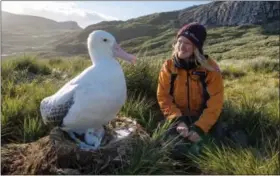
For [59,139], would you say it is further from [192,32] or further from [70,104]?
[192,32]

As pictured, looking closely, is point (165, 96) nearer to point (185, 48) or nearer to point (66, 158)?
point (185, 48)

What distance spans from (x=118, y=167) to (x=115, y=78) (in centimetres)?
57

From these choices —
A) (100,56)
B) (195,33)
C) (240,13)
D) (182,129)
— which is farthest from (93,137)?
(240,13)

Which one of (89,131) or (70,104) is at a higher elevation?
(70,104)

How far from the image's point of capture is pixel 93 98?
9.22 ft

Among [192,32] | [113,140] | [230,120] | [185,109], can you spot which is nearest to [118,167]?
[113,140]

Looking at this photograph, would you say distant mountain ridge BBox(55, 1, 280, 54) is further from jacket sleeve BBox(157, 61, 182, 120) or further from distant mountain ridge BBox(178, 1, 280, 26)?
jacket sleeve BBox(157, 61, 182, 120)

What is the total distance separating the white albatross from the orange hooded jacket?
0.69m

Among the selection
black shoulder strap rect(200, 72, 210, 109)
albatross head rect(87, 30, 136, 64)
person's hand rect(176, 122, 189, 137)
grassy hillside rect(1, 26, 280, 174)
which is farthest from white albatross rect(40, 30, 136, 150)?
black shoulder strap rect(200, 72, 210, 109)

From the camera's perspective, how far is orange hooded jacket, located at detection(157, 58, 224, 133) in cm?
355

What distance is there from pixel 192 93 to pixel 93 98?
113cm

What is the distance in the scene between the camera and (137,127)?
3.34 metres

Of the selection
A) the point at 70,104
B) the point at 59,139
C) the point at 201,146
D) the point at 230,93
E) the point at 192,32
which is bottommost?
the point at 230,93

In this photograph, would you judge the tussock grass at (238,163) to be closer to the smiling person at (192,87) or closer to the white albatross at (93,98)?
the smiling person at (192,87)
